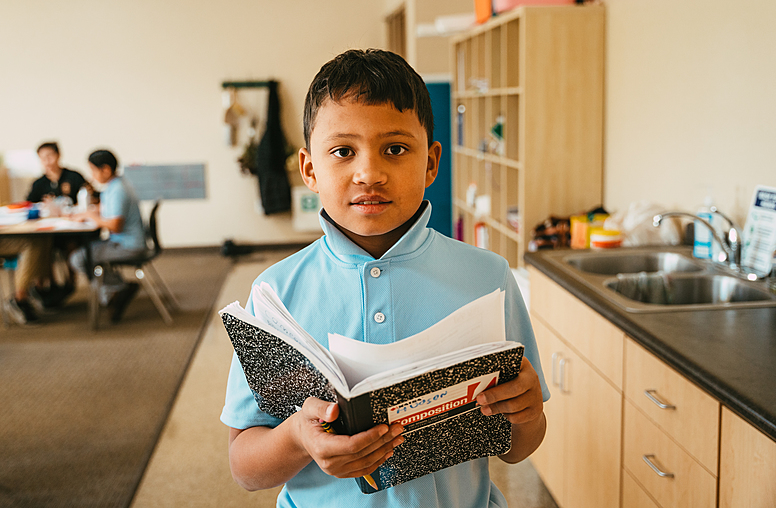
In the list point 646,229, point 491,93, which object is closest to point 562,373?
point 646,229

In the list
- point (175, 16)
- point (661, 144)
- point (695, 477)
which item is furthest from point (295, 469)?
point (175, 16)

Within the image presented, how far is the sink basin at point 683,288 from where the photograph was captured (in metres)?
1.92

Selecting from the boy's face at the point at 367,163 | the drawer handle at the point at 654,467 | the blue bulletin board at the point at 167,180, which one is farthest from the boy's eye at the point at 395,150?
the blue bulletin board at the point at 167,180

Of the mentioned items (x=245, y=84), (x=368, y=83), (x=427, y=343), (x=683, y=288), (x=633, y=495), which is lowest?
(x=633, y=495)

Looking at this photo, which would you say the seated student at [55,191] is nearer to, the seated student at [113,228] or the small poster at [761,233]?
the seated student at [113,228]

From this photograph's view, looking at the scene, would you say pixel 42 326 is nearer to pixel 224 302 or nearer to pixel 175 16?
pixel 224 302

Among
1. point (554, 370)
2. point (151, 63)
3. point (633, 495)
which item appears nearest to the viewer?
point (633, 495)

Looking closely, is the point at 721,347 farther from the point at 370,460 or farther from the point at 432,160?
the point at 370,460

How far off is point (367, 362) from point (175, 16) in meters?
6.83

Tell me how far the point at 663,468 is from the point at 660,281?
29.9 inches

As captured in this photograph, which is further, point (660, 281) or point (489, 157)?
point (489, 157)

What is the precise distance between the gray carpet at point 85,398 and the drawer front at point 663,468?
181cm

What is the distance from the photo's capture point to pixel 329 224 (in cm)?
93

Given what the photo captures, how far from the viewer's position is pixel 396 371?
0.75 meters
